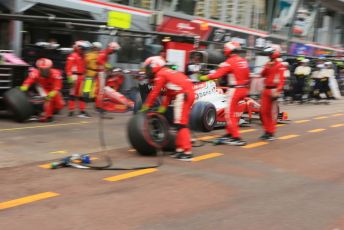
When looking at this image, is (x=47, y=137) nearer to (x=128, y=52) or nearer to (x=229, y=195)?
(x=229, y=195)

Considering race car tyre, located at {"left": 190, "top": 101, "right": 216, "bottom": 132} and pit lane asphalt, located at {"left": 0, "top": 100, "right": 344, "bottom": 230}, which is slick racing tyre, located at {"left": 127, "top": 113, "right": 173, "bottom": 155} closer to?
pit lane asphalt, located at {"left": 0, "top": 100, "right": 344, "bottom": 230}

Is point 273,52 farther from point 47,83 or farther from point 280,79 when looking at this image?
point 47,83

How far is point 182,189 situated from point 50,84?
6.32 meters

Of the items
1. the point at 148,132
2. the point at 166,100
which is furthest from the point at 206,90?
the point at 148,132

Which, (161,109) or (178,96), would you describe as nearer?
(178,96)

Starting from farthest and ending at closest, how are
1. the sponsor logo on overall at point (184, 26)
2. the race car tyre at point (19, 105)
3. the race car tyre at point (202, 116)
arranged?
the sponsor logo on overall at point (184, 26)
the race car tyre at point (19, 105)
the race car tyre at point (202, 116)

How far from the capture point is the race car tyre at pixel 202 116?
33.7 ft

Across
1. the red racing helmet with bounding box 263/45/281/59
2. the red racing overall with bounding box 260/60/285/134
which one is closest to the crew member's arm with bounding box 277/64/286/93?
the red racing overall with bounding box 260/60/285/134

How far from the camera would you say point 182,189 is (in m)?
5.86

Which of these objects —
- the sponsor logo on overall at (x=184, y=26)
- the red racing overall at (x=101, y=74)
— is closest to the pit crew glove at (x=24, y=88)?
the red racing overall at (x=101, y=74)

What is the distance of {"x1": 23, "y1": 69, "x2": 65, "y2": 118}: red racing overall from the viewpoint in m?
10.9

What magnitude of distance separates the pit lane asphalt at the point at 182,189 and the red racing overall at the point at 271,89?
794 mm

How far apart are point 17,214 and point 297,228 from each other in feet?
9.08

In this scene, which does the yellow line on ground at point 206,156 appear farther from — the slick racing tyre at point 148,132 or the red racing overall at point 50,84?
the red racing overall at point 50,84
